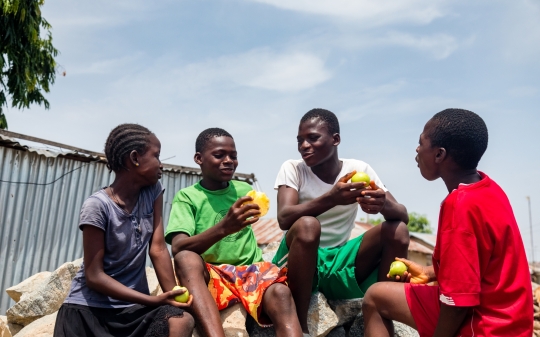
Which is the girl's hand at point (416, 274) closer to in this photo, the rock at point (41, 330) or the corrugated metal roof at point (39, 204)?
the rock at point (41, 330)

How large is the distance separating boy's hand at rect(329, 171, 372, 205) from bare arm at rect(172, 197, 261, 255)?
504 mm

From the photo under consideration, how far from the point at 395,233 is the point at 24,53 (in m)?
10.2

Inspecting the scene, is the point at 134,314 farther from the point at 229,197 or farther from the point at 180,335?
the point at 229,197

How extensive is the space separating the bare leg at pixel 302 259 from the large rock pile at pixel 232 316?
0.32m

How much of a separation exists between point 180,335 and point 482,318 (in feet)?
5.02

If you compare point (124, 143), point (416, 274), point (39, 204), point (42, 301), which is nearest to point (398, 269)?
point (416, 274)

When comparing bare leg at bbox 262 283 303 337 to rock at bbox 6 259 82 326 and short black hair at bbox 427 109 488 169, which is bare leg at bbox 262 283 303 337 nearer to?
short black hair at bbox 427 109 488 169

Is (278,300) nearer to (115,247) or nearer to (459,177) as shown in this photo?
(115,247)

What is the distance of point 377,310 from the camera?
2.97 metres

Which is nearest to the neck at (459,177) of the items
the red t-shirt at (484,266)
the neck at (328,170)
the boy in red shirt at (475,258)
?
the boy in red shirt at (475,258)

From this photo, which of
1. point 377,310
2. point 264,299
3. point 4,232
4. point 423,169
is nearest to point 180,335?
point 264,299

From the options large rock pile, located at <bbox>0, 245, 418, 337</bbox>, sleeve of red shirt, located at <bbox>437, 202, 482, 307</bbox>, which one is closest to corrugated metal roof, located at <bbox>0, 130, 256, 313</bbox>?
large rock pile, located at <bbox>0, 245, 418, 337</bbox>

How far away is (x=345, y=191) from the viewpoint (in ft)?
11.2

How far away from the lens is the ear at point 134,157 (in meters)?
3.33
